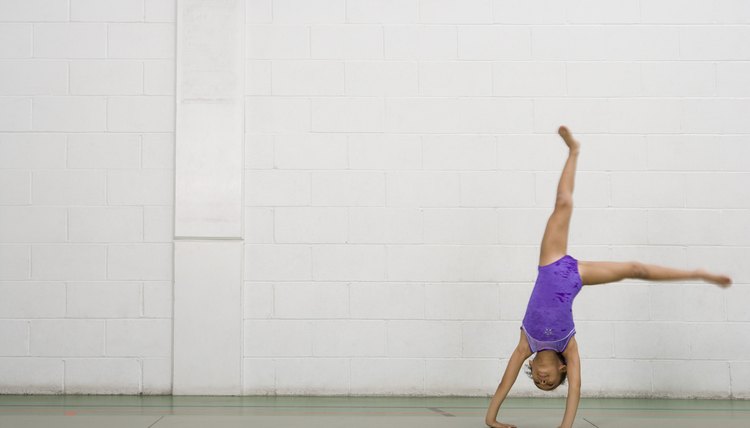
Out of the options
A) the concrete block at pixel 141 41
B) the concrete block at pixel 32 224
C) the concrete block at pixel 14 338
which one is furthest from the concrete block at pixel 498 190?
the concrete block at pixel 14 338

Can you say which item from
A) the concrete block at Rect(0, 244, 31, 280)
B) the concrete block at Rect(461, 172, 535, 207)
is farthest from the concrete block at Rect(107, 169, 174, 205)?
the concrete block at Rect(461, 172, 535, 207)

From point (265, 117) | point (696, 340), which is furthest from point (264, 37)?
point (696, 340)

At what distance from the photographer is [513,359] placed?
3.86 m

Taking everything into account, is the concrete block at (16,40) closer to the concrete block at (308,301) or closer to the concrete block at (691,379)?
the concrete block at (308,301)

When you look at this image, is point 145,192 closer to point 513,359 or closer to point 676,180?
point 513,359

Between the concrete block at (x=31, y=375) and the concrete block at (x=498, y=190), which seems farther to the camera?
the concrete block at (x=498, y=190)

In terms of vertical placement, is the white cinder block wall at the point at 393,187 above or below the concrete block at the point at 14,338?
above

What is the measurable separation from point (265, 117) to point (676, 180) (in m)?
2.98

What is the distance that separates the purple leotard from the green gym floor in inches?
19.6

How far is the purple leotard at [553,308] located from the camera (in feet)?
12.5

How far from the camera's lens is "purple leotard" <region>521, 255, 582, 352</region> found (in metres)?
3.80

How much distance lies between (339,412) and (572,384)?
1.43 metres

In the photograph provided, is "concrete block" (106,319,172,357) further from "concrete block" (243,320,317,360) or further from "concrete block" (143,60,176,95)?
"concrete block" (143,60,176,95)

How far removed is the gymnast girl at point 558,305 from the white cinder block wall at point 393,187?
823 mm
